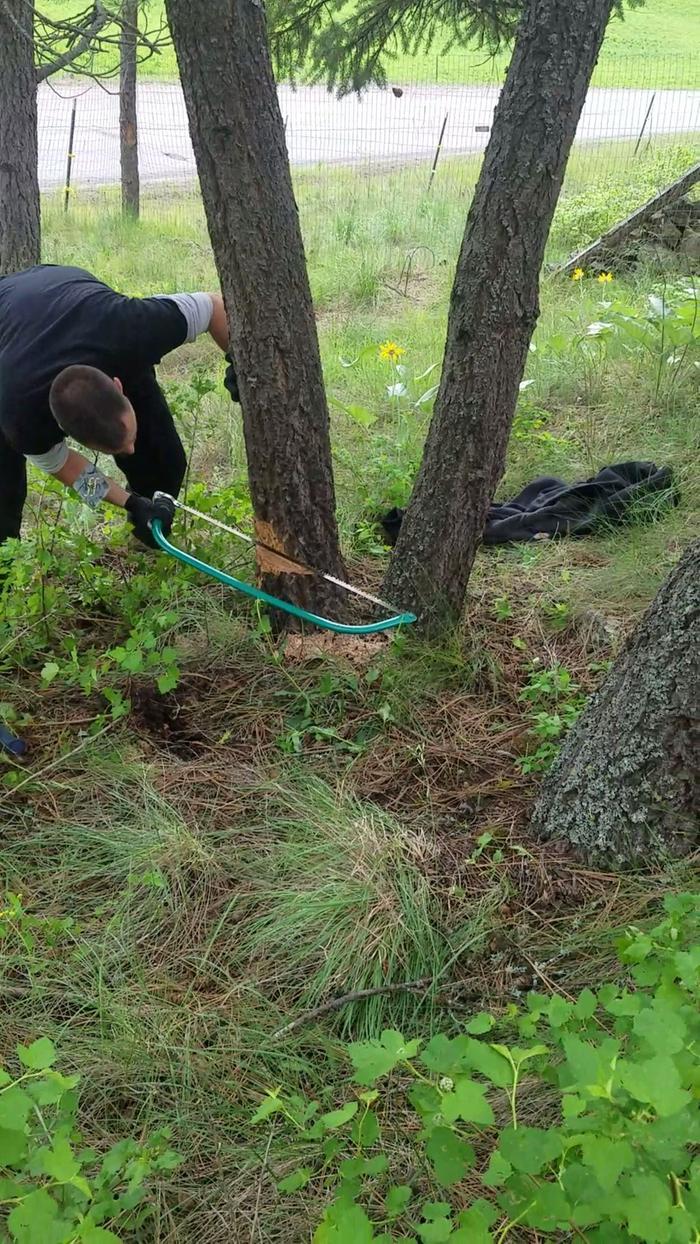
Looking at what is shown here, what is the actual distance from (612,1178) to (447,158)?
48.3 ft

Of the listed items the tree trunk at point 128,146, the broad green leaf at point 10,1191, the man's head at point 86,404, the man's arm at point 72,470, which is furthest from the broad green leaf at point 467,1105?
the tree trunk at point 128,146

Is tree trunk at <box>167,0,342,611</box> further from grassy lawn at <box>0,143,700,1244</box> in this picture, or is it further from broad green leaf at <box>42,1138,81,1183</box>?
broad green leaf at <box>42,1138,81,1183</box>

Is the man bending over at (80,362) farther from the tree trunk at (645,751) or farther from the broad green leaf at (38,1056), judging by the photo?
the broad green leaf at (38,1056)

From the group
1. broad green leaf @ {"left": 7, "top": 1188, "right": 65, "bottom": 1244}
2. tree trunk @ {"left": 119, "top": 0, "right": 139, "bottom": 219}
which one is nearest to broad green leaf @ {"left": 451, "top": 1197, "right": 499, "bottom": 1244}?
broad green leaf @ {"left": 7, "top": 1188, "right": 65, "bottom": 1244}

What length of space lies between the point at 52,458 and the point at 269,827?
63.4 inches

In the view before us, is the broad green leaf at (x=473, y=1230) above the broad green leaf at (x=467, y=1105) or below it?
below

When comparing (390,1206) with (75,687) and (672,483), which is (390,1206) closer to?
(75,687)

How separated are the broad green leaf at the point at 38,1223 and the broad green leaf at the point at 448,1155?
0.44 metres

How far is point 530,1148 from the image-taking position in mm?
1000

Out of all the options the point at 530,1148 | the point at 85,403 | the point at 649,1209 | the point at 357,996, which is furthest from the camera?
the point at 85,403

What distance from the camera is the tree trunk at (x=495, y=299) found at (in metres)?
2.26

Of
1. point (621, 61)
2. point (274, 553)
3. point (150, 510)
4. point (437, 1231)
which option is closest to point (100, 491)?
point (150, 510)

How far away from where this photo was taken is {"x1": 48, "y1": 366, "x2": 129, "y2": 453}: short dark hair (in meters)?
2.69

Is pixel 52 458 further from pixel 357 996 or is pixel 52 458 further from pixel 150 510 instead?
pixel 357 996
